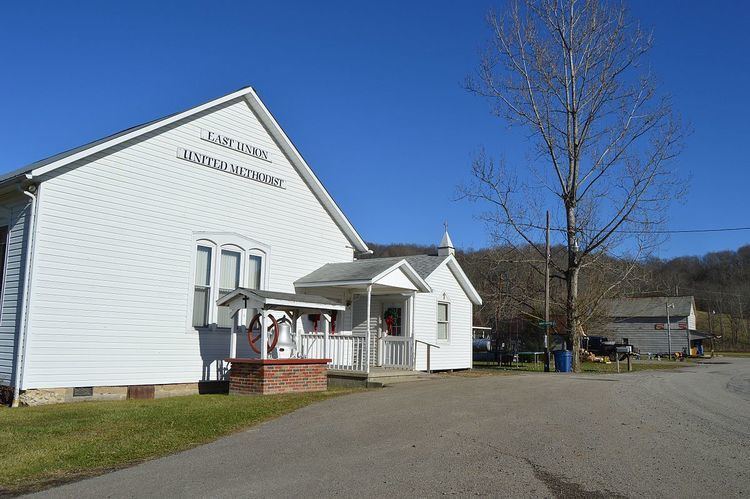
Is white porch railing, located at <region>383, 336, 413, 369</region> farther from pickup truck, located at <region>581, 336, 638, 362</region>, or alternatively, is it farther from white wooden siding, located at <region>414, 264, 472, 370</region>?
pickup truck, located at <region>581, 336, 638, 362</region>

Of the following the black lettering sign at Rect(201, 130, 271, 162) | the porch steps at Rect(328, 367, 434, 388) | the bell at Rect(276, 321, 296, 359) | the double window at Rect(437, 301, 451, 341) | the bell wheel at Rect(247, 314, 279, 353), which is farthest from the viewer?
the double window at Rect(437, 301, 451, 341)

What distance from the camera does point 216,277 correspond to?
1680 centimetres

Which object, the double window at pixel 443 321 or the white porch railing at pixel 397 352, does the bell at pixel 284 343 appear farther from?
the double window at pixel 443 321

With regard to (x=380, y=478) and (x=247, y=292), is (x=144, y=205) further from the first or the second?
(x=380, y=478)

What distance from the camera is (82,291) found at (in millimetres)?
14258

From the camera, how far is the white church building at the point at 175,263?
45.2ft

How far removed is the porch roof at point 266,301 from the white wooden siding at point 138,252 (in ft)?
3.71

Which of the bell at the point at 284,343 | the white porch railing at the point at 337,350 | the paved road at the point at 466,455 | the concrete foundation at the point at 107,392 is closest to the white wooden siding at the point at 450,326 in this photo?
the white porch railing at the point at 337,350

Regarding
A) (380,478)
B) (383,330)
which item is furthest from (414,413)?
(383,330)

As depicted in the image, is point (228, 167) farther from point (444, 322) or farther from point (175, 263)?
point (444, 322)

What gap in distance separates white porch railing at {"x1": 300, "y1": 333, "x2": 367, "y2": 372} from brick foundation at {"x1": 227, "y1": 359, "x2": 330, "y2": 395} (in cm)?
207

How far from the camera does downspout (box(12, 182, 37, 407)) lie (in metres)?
13.2

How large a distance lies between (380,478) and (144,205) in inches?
429

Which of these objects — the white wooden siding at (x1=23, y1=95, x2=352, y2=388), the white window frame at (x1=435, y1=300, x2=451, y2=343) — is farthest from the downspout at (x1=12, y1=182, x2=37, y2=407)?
the white window frame at (x1=435, y1=300, x2=451, y2=343)
